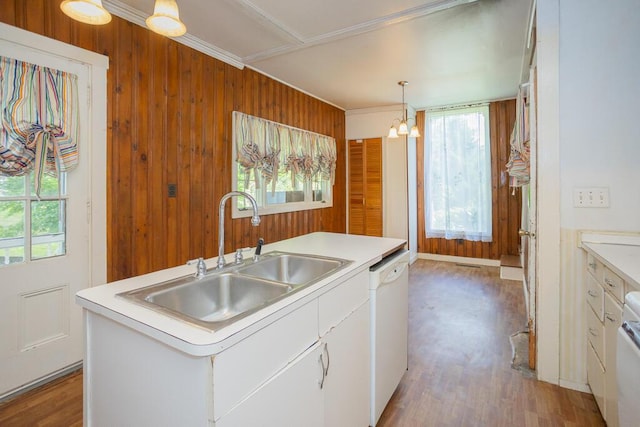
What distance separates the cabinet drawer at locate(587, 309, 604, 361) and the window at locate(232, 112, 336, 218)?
2992 millimetres

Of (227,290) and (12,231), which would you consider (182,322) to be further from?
(12,231)

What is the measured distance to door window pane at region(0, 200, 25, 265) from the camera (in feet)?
6.36

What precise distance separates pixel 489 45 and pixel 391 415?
A: 127 inches

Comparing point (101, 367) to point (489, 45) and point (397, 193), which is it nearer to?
point (489, 45)

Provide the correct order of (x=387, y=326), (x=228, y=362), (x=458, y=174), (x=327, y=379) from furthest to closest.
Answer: (x=458, y=174) < (x=387, y=326) < (x=327, y=379) < (x=228, y=362)

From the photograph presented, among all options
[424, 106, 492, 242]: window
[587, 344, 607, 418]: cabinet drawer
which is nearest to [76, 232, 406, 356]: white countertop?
[587, 344, 607, 418]: cabinet drawer

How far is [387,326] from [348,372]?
46 centimetres

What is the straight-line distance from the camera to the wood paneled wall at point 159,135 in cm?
238

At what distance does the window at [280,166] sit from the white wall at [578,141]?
263cm

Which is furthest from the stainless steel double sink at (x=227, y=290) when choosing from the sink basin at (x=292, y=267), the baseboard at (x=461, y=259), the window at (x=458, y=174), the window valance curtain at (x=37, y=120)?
the baseboard at (x=461, y=259)

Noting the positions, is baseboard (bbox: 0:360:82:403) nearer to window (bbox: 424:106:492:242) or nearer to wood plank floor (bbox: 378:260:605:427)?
wood plank floor (bbox: 378:260:605:427)

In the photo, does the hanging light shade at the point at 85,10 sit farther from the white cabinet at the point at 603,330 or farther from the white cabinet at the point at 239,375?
the white cabinet at the point at 603,330

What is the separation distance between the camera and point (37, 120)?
6.55 feet

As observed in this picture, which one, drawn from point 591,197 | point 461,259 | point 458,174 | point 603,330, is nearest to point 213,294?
point 603,330
